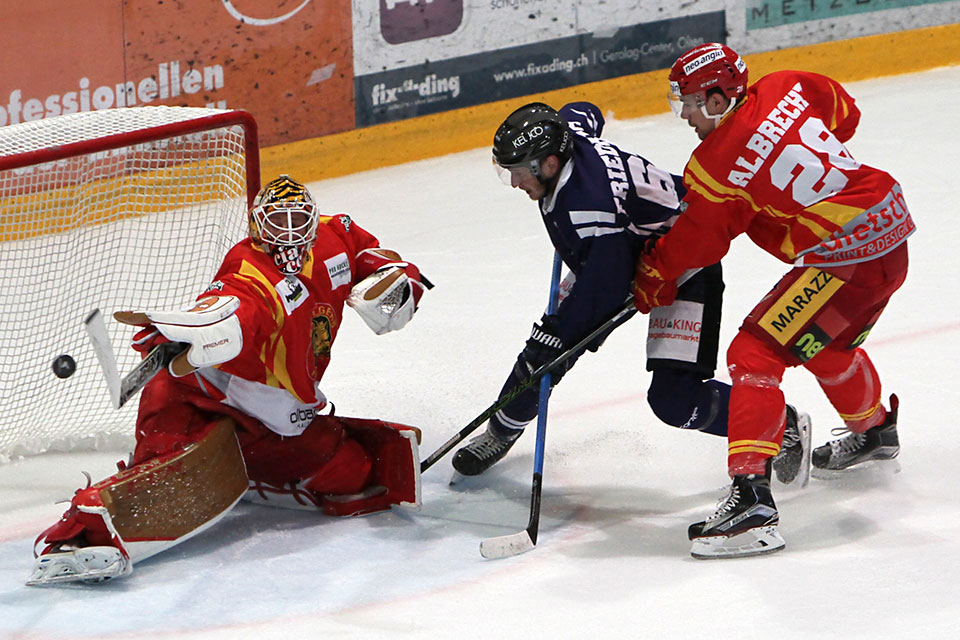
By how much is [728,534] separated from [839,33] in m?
4.97

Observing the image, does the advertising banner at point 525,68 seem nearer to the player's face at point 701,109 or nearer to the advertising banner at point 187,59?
the advertising banner at point 187,59

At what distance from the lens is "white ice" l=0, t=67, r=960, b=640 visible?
2.78 metres

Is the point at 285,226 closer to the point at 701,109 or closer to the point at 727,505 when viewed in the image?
the point at 701,109

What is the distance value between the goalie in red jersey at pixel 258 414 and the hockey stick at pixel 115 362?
0.08 feet

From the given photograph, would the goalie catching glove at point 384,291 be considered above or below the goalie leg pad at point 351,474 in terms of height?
above

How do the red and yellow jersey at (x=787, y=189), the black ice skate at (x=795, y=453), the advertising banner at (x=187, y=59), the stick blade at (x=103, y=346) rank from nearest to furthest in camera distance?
the stick blade at (x=103, y=346) < the red and yellow jersey at (x=787, y=189) < the black ice skate at (x=795, y=453) < the advertising banner at (x=187, y=59)

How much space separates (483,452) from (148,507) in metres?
0.96

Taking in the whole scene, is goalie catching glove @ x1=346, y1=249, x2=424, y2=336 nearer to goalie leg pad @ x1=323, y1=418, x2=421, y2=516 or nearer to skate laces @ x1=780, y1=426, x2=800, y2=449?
goalie leg pad @ x1=323, y1=418, x2=421, y2=516

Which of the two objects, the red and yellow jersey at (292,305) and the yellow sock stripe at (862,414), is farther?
the yellow sock stripe at (862,414)

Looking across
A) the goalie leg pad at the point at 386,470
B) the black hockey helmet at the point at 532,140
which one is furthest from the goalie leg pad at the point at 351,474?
the black hockey helmet at the point at 532,140

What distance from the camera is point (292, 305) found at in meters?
3.10

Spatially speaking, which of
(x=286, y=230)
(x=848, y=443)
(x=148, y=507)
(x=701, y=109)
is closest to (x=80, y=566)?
(x=148, y=507)

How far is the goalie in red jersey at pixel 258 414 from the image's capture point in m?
2.95

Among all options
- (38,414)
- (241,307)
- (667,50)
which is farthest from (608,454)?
(667,50)
